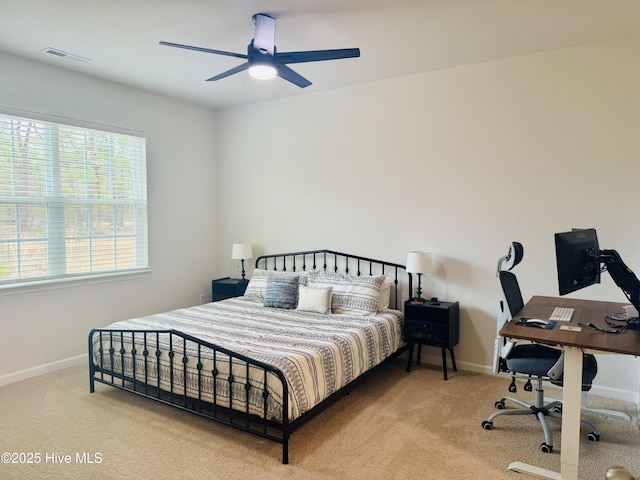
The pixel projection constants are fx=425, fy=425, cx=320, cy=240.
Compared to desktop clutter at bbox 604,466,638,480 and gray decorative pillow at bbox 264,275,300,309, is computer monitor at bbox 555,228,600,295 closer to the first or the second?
desktop clutter at bbox 604,466,638,480

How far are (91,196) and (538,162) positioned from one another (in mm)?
4394

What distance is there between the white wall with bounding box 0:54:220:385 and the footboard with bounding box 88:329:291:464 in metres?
0.85

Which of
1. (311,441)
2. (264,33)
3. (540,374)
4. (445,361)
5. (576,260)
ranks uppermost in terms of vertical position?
(264,33)

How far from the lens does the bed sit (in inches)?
108

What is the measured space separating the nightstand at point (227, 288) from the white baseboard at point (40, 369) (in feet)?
5.16

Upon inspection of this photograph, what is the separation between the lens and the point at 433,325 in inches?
157

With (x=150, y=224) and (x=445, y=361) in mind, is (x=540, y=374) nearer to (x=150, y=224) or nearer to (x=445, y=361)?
(x=445, y=361)

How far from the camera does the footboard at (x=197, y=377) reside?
2678 millimetres

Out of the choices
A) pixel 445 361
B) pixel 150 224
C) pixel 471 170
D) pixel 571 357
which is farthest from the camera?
pixel 150 224

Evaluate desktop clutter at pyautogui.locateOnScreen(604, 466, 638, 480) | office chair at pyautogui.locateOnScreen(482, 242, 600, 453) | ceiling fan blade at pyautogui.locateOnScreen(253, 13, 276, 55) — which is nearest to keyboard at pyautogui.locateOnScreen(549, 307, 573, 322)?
office chair at pyautogui.locateOnScreen(482, 242, 600, 453)

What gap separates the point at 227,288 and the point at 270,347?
2357mm

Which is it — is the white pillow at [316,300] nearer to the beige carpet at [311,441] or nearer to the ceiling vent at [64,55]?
the beige carpet at [311,441]

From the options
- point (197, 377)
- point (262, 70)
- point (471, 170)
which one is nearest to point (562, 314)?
point (471, 170)

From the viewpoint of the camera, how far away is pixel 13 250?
12.7 ft
